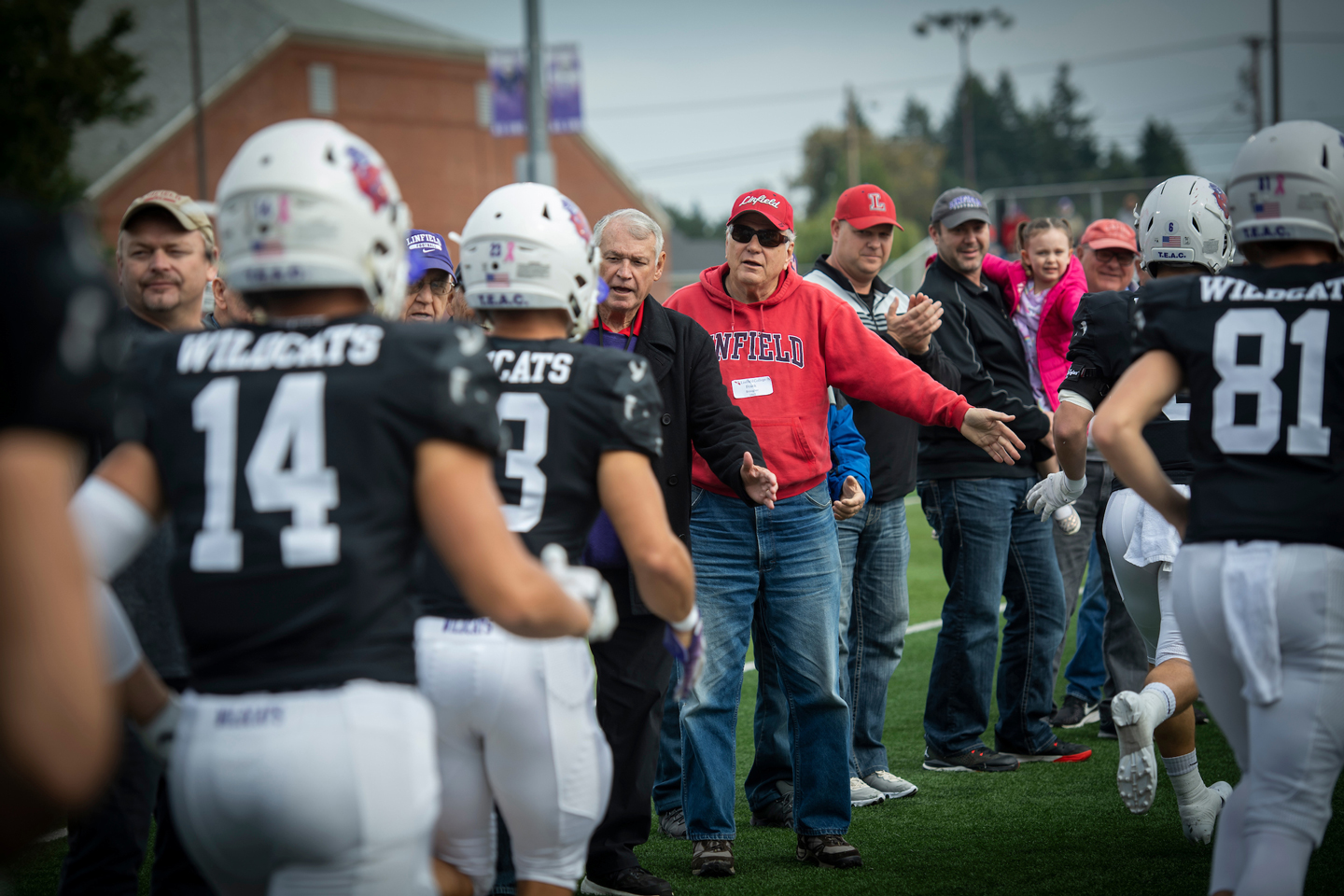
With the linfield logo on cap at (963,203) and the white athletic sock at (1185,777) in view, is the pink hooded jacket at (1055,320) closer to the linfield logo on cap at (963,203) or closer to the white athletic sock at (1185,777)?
the linfield logo on cap at (963,203)

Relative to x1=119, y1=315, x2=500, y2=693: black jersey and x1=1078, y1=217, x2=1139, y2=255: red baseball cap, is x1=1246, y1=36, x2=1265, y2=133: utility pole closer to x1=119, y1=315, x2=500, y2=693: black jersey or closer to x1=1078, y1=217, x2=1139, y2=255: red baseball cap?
x1=1078, y1=217, x2=1139, y2=255: red baseball cap

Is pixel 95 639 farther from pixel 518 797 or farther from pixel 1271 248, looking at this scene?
pixel 1271 248

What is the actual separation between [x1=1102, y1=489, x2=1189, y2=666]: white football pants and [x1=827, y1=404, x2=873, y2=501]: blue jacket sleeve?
1092mm

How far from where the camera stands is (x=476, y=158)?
4150 centimetres

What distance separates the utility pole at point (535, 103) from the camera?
18.5 metres

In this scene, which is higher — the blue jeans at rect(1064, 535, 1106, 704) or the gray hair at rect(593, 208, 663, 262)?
the gray hair at rect(593, 208, 663, 262)

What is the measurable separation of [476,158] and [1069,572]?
122 feet

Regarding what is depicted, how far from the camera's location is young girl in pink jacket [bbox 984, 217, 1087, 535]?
6.84 metres

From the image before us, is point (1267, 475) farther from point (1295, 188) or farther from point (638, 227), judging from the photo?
point (638, 227)

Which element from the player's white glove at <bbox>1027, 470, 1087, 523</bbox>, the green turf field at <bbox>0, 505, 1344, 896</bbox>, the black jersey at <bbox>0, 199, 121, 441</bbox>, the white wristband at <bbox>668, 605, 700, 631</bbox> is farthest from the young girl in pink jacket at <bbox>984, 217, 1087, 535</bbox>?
the black jersey at <bbox>0, 199, 121, 441</bbox>

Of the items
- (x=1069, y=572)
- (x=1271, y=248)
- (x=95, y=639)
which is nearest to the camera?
(x=95, y=639)

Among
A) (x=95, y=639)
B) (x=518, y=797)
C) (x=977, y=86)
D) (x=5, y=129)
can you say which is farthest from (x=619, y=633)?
(x=977, y=86)

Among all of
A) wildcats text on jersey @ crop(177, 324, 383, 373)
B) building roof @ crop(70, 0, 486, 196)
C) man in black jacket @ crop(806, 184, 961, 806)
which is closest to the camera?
wildcats text on jersey @ crop(177, 324, 383, 373)

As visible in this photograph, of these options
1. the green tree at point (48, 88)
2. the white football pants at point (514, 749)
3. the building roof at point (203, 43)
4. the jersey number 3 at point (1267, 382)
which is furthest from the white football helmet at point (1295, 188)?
the building roof at point (203, 43)
